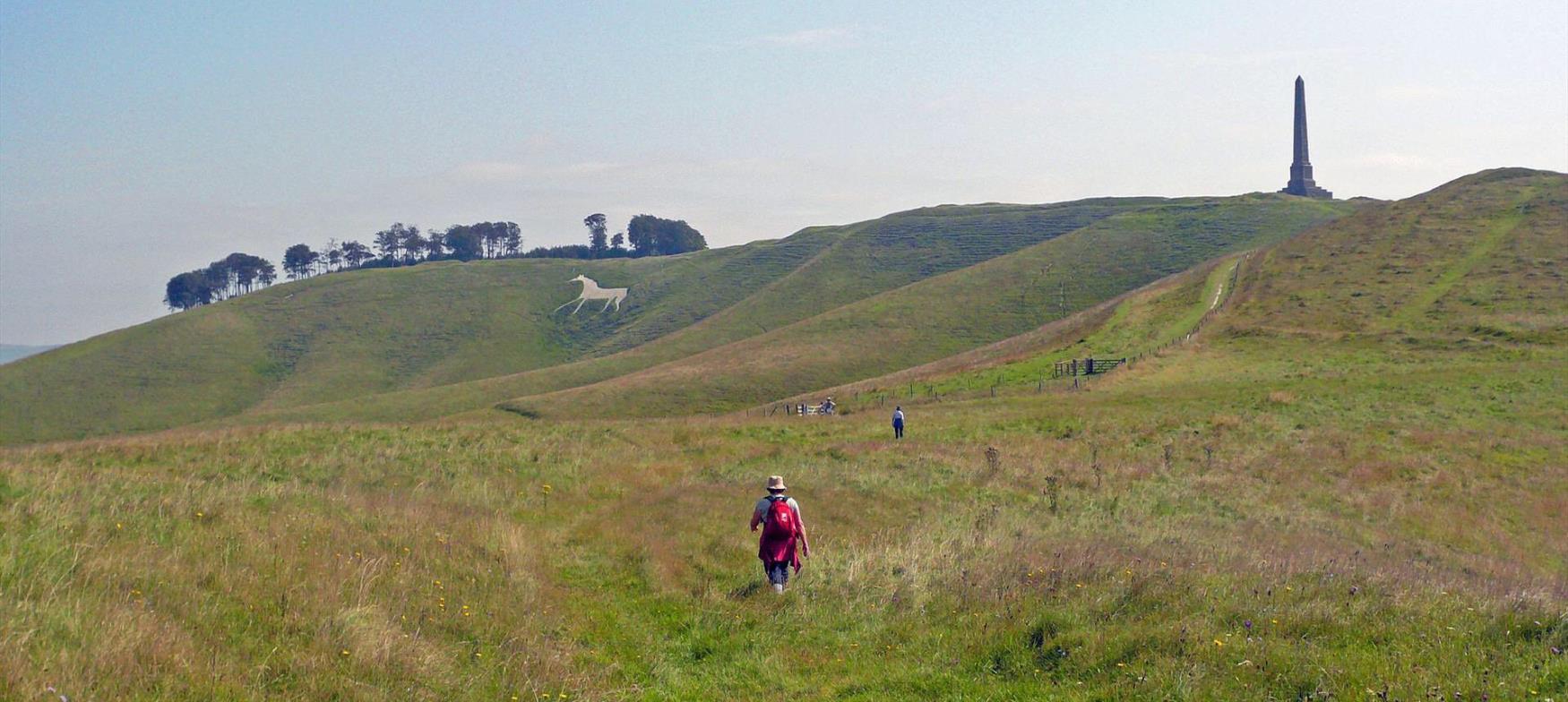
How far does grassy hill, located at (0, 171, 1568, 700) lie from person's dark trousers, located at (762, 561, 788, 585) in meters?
0.23

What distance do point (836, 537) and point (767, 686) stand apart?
752 cm

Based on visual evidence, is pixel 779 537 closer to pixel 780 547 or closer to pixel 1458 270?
pixel 780 547

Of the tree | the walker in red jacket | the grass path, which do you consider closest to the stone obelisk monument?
the grass path

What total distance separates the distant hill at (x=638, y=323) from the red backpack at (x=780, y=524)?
59876 mm

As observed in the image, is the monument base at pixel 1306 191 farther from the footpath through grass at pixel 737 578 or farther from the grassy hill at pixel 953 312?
the footpath through grass at pixel 737 578

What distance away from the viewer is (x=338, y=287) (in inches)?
6206

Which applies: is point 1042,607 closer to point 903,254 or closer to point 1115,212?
point 903,254

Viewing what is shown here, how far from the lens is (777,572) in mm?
12688

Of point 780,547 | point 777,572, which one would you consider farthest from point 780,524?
point 777,572

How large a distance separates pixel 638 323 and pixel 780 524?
5035 inches

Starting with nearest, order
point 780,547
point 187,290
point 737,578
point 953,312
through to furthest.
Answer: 1. point 780,547
2. point 737,578
3. point 953,312
4. point 187,290

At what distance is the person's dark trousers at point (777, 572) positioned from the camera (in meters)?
12.6

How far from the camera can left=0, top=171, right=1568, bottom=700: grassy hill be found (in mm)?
8016

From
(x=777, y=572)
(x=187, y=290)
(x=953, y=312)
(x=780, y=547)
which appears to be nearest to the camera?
(x=777, y=572)
